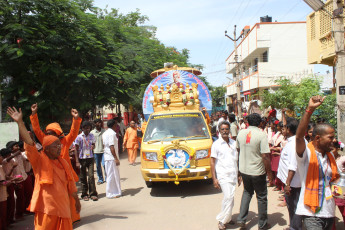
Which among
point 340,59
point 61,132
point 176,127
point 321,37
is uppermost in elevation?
point 321,37

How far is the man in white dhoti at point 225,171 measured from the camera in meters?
5.06

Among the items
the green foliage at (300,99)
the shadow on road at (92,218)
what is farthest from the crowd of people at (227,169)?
the green foliage at (300,99)

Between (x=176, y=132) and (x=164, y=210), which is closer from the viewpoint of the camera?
(x=164, y=210)

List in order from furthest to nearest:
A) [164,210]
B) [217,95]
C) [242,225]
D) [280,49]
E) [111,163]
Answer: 1. [217,95]
2. [280,49]
3. [111,163]
4. [164,210]
5. [242,225]

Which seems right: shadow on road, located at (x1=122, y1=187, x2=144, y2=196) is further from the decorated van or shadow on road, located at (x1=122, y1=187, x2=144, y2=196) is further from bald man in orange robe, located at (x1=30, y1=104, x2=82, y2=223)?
bald man in orange robe, located at (x1=30, y1=104, x2=82, y2=223)

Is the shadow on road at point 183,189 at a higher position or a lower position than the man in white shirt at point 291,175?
lower

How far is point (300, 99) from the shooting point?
37.5ft

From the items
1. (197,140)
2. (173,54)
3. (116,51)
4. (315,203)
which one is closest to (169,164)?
(197,140)

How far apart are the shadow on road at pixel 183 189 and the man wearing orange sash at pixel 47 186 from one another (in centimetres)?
402

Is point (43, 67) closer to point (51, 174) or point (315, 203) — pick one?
point (51, 174)

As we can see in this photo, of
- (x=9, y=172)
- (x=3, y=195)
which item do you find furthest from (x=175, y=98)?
(x=3, y=195)

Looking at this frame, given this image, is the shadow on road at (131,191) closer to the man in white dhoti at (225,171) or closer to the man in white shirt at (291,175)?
the man in white dhoti at (225,171)

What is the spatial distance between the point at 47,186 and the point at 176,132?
15.1 ft

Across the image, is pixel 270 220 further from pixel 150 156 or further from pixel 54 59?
pixel 54 59
